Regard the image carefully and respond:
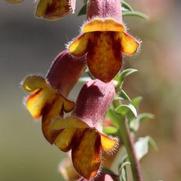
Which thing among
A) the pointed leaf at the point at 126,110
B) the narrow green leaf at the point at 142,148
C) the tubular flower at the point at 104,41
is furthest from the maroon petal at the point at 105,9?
the narrow green leaf at the point at 142,148

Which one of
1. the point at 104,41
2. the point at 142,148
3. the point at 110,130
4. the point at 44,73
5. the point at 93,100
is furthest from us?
the point at 44,73

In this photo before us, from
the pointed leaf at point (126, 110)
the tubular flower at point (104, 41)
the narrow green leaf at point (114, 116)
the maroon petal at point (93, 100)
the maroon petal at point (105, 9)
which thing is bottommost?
the narrow green leaf at point (114, 116)

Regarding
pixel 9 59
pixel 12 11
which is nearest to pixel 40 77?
pixel 9 59

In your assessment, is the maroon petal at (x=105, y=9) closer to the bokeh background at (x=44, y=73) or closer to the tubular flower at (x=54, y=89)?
the tubular flower at (x=54, y=89)

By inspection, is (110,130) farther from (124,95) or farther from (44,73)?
(44,73)

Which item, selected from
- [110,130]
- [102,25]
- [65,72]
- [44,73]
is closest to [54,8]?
[102,25]

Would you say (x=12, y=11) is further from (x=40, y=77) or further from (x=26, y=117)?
(x=40, y=77)

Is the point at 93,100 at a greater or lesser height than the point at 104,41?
lesser
